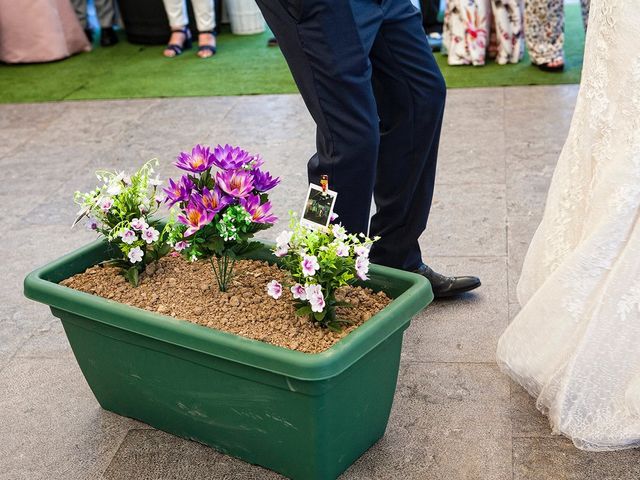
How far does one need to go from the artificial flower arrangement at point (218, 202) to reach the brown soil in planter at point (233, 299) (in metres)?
0.10

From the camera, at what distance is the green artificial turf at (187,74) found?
4.26 metres

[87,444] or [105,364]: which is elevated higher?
[105,364]

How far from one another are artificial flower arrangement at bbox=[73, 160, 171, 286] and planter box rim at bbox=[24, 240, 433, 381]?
0.45ft

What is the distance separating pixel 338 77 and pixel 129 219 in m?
0.50

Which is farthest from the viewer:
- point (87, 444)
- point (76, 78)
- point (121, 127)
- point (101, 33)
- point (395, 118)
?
point (101, 33)

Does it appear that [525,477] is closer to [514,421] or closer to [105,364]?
[514,421]

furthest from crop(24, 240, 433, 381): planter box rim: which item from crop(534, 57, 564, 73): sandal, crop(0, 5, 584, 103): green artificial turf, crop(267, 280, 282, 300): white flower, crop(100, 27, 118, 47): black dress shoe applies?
crop(100, 27, 118, 47): black dress shoe

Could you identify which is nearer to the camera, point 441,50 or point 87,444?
point 87,444

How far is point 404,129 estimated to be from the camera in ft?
6.83

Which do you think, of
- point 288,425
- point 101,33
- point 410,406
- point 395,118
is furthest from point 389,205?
point 101,33

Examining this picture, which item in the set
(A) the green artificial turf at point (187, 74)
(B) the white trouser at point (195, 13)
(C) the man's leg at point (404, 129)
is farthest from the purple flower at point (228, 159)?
(B) the white trouser at point (195, 13)

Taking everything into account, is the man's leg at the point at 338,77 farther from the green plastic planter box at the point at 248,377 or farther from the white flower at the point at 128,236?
the white flower at the point at 128,236

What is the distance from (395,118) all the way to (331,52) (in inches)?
13.7

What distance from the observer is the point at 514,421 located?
1.83 m
